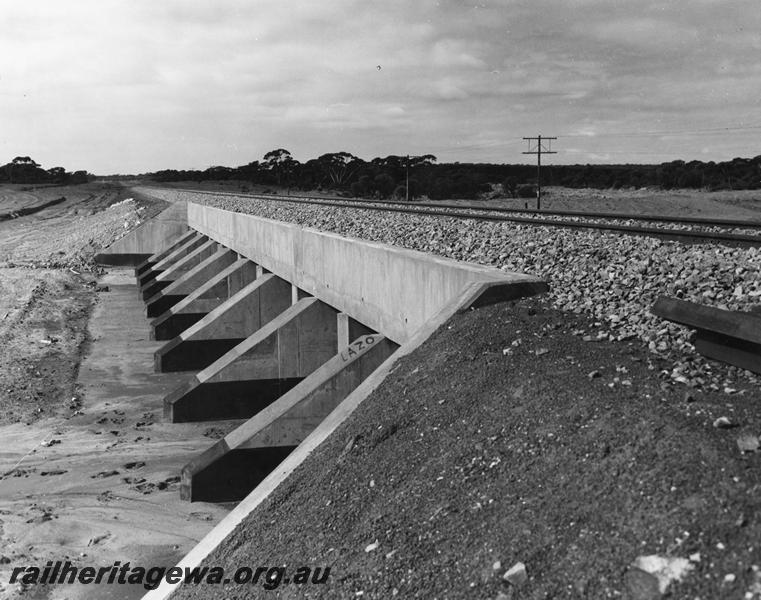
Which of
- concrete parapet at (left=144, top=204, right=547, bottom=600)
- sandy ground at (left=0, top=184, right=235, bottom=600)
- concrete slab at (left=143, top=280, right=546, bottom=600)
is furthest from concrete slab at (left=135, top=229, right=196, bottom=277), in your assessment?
concrete slab at (left=143, top=280, right=546, bottom=600)

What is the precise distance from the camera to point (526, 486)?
177 inches

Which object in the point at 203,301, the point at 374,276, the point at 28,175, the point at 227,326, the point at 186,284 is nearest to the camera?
the point at 374,276

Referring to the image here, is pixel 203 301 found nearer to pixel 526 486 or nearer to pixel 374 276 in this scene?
pixel 374 276

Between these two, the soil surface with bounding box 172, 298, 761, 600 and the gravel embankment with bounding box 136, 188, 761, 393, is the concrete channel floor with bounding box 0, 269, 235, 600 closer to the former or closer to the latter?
the soil surface with bounding box 172, 298, 761, 600

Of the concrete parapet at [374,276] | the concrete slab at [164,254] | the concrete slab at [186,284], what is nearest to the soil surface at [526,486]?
the concrete parapet at [374,276]

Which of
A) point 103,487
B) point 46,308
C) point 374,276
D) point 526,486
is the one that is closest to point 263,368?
point 103,487

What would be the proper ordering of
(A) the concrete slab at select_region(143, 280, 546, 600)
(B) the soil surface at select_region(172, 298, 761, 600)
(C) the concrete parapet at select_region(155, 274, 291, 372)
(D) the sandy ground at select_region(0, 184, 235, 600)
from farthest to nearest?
(C) the concrete parapet at select_region(155, 274, 291, 372), (D) the sandy ground at select_region(0, 184, 235, 600), (A) the concrete slab at select_region(143, 280, 546, 600), (B) the soil surface at select_region(172, 298, 761, 600)

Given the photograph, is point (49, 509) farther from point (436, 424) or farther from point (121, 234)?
point (121, 234)

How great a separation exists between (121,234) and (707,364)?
44628 millimetres

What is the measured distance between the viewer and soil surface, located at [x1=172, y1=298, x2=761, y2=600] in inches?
145

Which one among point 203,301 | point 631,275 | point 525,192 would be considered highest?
point 525,192

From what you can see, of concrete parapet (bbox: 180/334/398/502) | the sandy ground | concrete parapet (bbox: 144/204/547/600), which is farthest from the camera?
concrete parapet (bbox: 180/334/398/502)

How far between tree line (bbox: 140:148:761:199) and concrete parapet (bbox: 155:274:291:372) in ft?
109

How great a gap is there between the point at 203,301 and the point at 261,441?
1394cm
